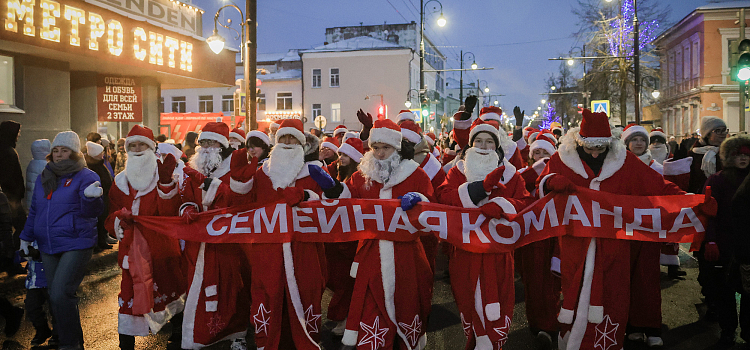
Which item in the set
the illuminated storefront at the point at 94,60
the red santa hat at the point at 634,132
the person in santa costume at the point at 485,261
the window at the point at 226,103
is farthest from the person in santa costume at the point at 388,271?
the window at the point at 226,103

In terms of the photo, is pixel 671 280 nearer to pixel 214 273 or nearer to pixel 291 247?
pixel 291 247

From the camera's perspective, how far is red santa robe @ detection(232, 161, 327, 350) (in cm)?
457

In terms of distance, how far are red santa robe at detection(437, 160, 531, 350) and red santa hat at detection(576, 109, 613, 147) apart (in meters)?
0.76

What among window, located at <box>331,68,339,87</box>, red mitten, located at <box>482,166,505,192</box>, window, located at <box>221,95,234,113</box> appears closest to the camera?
red mitten, located at <box>482,166,505,192</box>

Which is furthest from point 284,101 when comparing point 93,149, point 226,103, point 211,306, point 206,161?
point 211,306

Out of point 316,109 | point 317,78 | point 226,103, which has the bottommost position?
point 316,109

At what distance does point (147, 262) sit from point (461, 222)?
269 centimetres

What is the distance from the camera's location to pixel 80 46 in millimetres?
11305

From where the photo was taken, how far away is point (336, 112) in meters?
49.6

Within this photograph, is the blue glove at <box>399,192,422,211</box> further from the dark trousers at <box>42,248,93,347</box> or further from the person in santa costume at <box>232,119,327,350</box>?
the dark trousers at <box>42,248,93,347</box>

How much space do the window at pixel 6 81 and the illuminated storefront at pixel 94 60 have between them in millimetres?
17

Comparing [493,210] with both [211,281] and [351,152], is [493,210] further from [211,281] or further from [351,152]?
[211,281]

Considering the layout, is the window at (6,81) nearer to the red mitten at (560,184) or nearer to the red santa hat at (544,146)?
the red santa hat at (544,146)

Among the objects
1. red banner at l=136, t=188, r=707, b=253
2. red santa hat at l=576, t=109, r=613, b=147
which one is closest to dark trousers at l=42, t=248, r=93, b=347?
red banner at l=136, t=188, r=707, b=253
